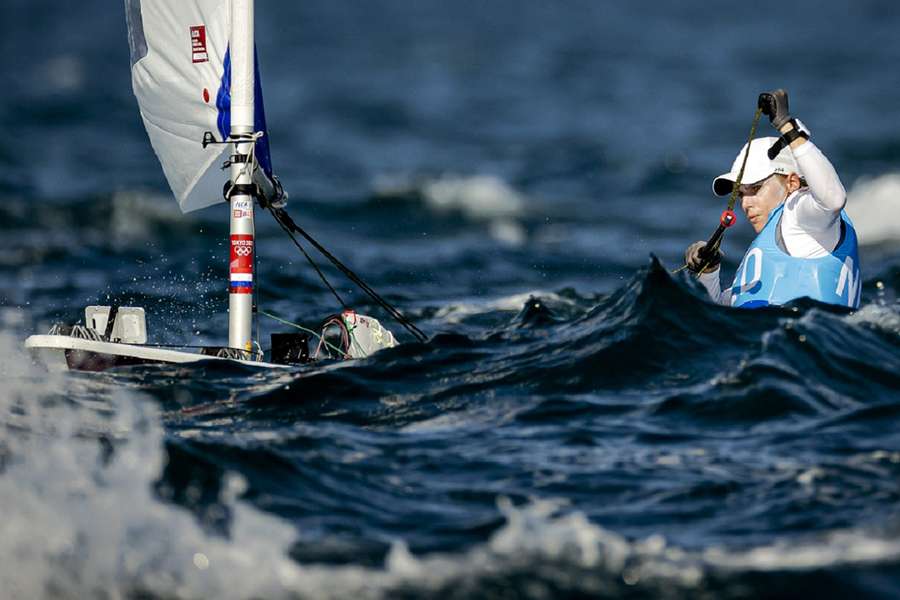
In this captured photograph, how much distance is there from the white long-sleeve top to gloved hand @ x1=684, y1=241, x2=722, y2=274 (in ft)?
2.69

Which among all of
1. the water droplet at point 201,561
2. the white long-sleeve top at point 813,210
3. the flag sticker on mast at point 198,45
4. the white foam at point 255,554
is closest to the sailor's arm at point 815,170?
the white long-sleeve top at point 813,210

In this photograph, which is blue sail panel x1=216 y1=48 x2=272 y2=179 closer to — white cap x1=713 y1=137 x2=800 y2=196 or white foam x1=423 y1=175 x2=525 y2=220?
white cap x1=713 y1=137 x2=800 y2=196

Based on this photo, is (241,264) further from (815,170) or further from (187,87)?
(815,170)

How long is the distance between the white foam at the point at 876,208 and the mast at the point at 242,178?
46.6 feet

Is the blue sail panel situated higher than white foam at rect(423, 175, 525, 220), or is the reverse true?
white foam at rect(423, 175, 525, 220)

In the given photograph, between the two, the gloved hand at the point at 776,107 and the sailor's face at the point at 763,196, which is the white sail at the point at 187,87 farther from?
the gloved hand at the point at 776,107

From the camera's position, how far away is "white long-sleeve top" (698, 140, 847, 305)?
8.48 meters

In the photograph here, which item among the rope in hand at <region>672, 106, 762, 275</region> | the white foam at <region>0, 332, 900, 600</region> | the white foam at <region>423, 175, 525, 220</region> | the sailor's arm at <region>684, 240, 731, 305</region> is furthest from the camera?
the white foam at <region>423, 175, 525, 220</region>

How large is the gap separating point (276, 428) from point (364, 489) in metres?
1.17

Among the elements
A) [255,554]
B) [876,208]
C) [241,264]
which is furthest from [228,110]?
[876,208]

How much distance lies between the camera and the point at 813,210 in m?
8.95

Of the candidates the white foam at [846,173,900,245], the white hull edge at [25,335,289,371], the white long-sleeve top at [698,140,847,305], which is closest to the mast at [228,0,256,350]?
the white hull edge at [25,335,289,371]

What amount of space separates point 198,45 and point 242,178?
1362 millimetres

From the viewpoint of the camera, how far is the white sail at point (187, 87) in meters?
10.3
